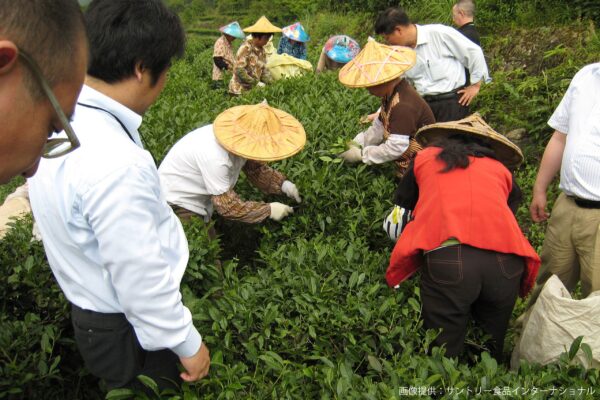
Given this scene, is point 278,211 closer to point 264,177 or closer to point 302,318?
point 264,177

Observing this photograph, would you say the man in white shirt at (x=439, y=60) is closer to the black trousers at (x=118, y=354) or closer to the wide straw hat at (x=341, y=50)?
the wide straw hat at (x=341, y=50)

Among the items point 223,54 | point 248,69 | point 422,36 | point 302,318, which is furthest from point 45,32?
point 223,54

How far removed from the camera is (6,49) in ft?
2.82

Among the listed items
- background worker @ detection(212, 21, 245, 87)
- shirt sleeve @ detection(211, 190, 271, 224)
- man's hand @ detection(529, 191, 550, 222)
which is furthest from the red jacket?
background worker @ detection(212, 21, 245, 87)

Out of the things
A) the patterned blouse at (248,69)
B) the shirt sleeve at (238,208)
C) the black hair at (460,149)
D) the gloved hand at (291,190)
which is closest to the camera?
the black hair at (460,149)

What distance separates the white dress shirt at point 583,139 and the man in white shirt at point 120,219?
87.6 inches

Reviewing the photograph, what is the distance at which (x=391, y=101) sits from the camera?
3.62 metres

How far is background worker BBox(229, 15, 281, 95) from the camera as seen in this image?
6605 millimetres

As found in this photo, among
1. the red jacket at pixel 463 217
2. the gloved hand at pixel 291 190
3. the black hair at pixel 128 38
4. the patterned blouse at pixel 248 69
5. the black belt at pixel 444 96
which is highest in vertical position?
the black hair at pixel 128 38

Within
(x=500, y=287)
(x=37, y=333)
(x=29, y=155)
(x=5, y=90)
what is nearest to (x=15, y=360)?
(x=37, y=333)

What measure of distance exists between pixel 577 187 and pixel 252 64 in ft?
16.1

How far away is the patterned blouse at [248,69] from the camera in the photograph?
6602mm

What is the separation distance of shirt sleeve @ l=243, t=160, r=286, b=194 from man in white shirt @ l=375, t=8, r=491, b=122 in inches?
77.2

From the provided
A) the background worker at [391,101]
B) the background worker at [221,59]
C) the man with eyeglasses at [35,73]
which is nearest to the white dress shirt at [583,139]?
the background worker at [391,101]
